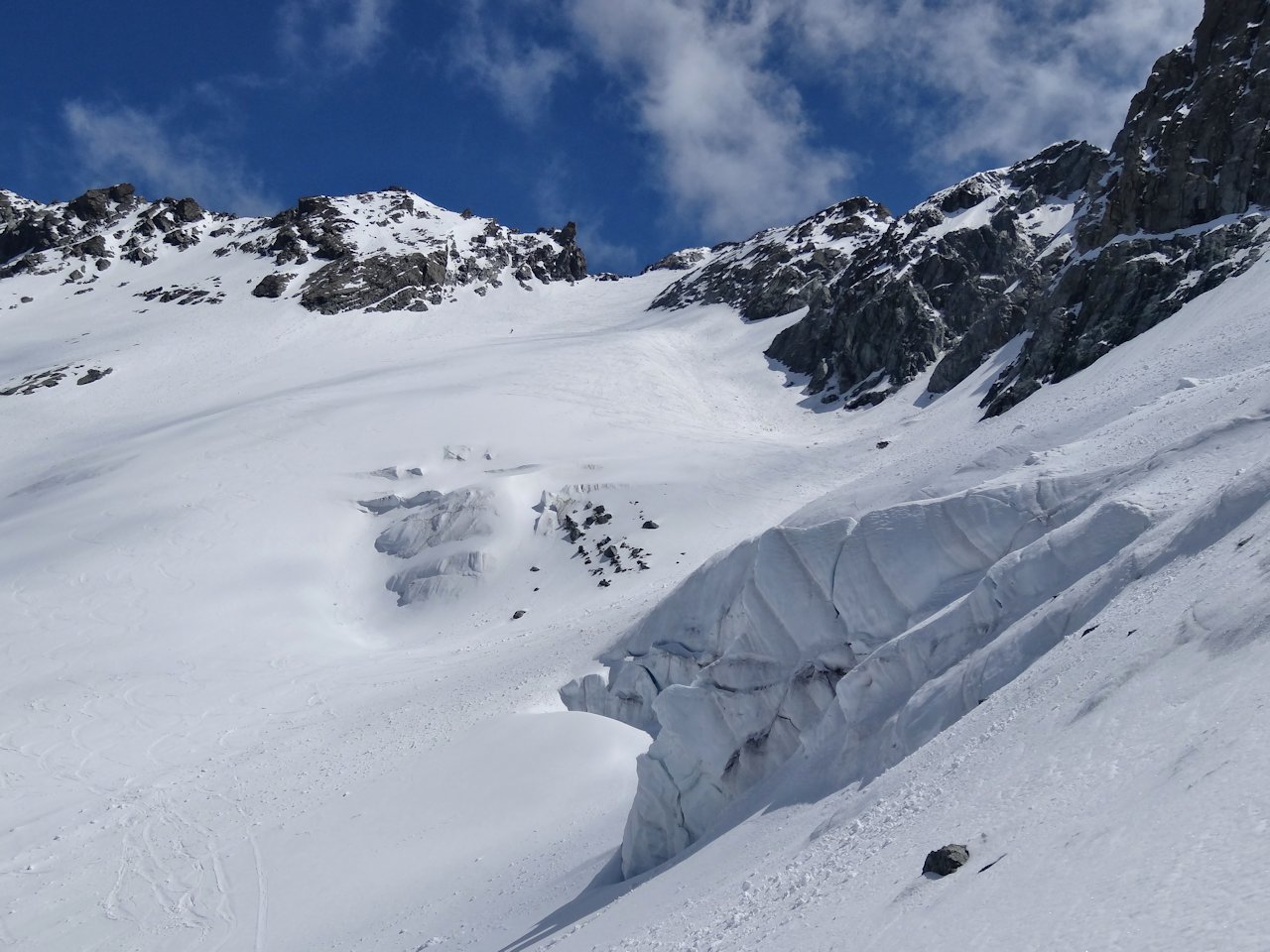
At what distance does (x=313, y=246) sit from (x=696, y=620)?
113m

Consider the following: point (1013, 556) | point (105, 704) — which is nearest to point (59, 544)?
point (105, 704)

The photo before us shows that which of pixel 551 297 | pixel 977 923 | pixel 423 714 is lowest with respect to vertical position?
pixel 977 923

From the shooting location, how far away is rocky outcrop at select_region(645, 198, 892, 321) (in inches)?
4355

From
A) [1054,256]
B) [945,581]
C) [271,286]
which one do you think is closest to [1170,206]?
[1054,256]

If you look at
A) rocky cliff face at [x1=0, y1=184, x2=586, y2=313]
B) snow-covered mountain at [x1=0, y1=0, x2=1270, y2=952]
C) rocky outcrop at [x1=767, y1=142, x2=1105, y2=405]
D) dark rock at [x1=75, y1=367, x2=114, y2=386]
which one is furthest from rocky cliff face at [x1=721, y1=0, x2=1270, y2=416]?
dark rock at [x1=75, y1=367, x2=114, y2=386]

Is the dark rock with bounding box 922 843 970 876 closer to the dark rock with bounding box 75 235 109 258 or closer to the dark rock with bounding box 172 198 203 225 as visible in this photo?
the dark rock with bounding box 75 235 109 258

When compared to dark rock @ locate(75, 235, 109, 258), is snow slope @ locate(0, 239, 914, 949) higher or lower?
lower

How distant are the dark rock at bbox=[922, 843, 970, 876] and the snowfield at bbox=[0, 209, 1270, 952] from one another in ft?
0.65

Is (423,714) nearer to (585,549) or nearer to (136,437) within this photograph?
(585,549)

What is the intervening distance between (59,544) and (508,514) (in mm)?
22364

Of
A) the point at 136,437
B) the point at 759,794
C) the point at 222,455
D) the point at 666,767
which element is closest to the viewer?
the point at 759,794

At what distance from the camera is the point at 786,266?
11581 cm

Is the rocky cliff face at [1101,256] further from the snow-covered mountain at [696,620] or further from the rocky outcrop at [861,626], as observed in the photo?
the rocky outcrop at [861,626]

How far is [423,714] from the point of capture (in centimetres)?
2977
